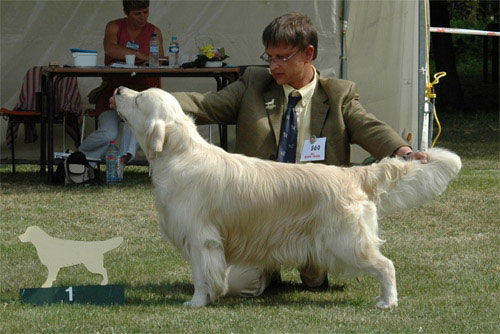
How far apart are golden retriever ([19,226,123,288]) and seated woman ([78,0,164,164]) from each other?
4238 millimetres

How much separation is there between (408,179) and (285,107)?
2.94 ft

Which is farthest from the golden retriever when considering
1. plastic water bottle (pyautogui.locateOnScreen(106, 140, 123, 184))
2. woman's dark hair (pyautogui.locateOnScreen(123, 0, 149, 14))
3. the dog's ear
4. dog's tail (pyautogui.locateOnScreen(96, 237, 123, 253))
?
woman's dark hair (pyautogui.locateOnScreen(123, 0, 149, 14))

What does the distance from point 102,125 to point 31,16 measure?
1.93m

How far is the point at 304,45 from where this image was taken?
423cm

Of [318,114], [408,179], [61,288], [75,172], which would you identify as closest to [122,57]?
[75,172]

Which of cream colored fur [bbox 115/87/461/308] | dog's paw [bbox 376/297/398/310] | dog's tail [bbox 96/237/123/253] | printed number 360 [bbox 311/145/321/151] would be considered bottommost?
dog's paw [bbox 376/297/398/310]

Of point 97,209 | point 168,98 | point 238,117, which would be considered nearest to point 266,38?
point 238,117

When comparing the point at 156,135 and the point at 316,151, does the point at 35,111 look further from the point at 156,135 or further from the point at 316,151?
the point at 156,135

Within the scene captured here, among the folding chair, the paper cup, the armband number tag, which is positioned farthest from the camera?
the folding chair

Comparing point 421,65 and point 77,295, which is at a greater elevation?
point 421,65

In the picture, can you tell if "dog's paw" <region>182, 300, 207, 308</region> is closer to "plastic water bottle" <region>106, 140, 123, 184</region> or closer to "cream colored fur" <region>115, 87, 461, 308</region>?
"cream colored fur" <region>115, 87, 461, 308</region>

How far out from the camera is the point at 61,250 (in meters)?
3.91

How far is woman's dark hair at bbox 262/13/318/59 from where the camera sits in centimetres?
419

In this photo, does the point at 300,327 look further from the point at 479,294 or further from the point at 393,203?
the point at 479,294
